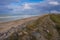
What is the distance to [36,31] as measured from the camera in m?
18.9

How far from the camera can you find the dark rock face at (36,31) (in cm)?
1845

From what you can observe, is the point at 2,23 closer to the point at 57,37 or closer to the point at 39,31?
the point at 39,31

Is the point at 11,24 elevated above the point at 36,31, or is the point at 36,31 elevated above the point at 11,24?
the point at 11,24

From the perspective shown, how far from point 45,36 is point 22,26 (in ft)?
8.68

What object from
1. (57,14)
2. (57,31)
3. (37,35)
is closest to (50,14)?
(57,14)

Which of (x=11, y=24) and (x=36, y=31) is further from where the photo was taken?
(x=11, y=24)

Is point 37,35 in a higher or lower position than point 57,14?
lower

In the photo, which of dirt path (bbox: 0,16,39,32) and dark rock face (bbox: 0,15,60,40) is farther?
dirt path (bbox: 0,16,39,32)

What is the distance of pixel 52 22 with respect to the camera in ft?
67.6

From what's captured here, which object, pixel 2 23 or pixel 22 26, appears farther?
pixel 2 23

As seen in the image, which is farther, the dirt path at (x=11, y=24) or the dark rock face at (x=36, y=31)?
the dirt path at (x=11, y=24)

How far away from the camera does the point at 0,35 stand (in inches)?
732

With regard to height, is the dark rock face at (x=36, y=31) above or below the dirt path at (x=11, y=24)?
A: below

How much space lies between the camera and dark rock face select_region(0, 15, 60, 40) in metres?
18.5
